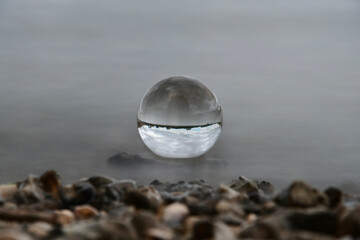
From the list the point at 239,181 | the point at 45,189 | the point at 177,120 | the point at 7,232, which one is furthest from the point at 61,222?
the point at 177,120

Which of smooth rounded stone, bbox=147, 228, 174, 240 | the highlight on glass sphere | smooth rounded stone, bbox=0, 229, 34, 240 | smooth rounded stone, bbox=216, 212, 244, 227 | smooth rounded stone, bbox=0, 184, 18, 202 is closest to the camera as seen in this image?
smooth rounded stone, bbox=0, 229, 34, 240

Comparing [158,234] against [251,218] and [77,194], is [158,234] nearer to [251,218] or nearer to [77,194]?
[251,218]

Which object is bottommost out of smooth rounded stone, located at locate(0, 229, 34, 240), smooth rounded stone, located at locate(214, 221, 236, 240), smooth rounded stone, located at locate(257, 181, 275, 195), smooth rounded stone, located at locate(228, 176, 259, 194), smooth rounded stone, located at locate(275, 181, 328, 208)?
smooth rounded stone, located at locate(257, 181, 275, 195)

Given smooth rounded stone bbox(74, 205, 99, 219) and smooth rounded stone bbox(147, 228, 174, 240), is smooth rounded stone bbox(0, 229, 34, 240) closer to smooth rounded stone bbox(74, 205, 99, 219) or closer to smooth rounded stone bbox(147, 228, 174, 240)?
smooth rounded stone bbox(147, 228, 174, 240)

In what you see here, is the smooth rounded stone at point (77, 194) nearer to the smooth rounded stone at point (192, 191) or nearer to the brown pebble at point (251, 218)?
the smooth rounded stone at point (192, 191)

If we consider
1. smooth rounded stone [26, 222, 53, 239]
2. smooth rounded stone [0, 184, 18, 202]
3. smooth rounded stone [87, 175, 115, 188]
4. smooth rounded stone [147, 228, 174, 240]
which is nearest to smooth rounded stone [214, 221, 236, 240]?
smooth rounded stone [147, 228, 174, 240]

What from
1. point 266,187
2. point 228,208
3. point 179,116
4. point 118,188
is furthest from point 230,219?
point 179,116

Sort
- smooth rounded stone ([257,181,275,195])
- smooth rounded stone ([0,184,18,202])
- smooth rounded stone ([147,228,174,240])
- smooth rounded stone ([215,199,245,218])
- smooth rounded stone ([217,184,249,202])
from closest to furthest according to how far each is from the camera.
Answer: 1. smooth rounded stone ([147,228,174,240])
2. smooth rounded stone ([215,199,245,218])
3. smooth rounded stone ([217,184,249,202])
4. smooth rounded stone ([0,184,18,202])
5. smooth rounded stone ([257,181,275,195])

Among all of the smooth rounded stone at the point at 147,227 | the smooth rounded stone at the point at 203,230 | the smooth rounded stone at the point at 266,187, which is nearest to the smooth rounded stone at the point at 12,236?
the smooth rounded stone at the point at 147,227
